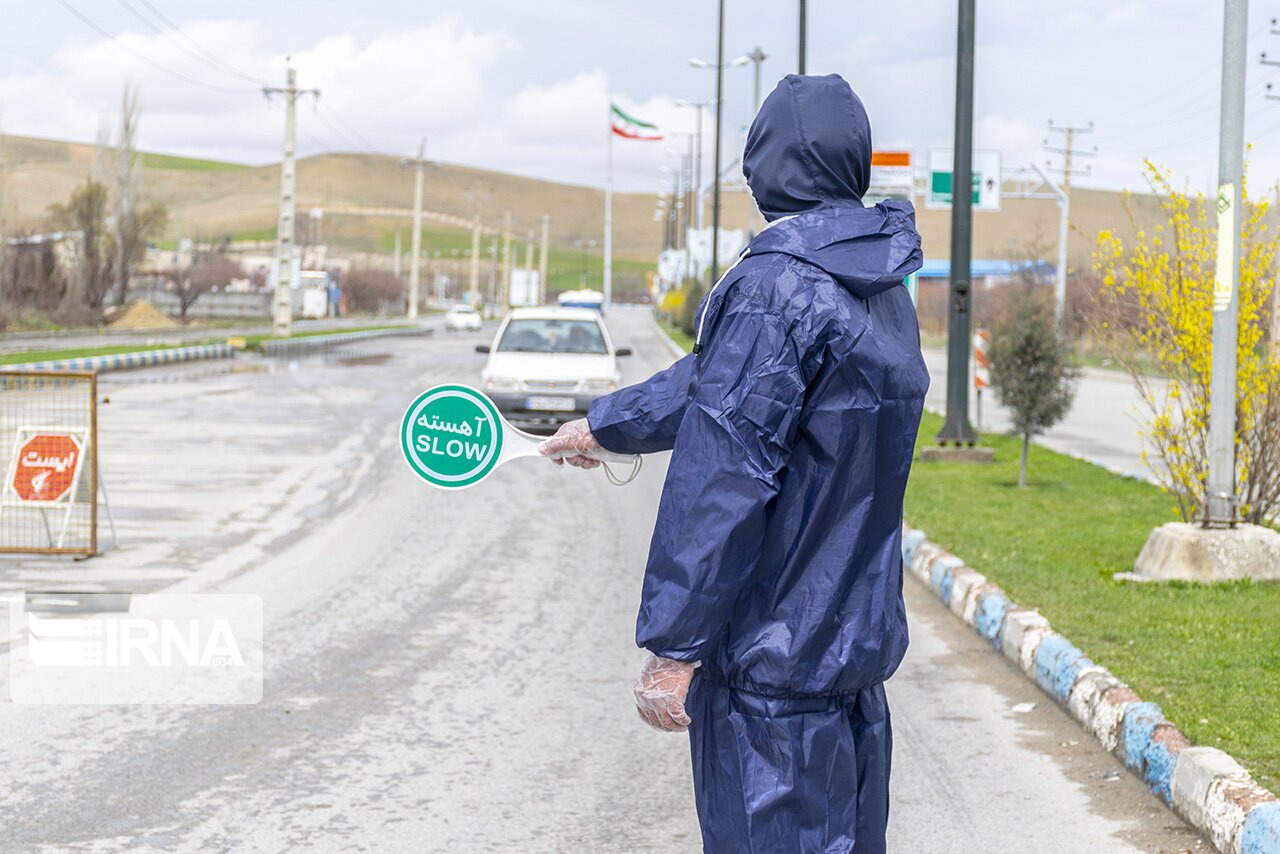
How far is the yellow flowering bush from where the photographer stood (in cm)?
916

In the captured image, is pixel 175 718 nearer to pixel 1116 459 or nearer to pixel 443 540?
pixel 443 540

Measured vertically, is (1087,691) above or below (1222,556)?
below

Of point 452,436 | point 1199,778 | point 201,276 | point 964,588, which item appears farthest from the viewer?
point 201,276

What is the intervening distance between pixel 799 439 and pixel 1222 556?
666 cm

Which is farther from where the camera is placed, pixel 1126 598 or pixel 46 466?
pixel 46 466

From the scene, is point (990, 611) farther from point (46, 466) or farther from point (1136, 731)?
point (46, 466)

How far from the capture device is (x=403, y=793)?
5.25 m

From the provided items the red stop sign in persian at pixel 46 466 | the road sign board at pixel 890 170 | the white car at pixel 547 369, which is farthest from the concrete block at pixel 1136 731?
the road sign board at pixel 890 170

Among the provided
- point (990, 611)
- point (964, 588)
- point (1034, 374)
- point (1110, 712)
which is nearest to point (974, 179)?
point (1034, 374)

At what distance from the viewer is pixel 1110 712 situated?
593cm

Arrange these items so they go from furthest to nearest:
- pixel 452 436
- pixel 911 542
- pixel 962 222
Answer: pixel 962 222 → pixel 911 542 → pixel 452 436

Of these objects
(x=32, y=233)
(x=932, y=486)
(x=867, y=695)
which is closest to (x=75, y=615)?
(x=867, y=695)

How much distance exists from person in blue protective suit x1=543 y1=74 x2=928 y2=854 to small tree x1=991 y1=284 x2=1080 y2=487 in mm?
11258

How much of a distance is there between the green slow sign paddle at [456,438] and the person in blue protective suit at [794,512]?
73 cm
